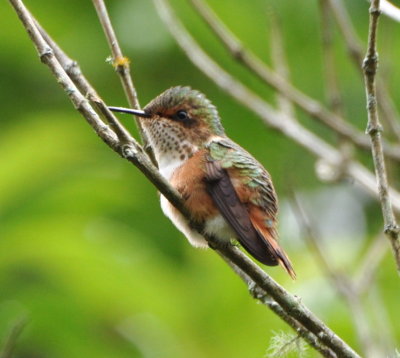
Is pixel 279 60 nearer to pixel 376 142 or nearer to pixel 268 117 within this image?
pixel 268 117

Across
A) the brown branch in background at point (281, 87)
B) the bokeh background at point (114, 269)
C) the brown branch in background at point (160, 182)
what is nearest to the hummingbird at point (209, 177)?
the brown branch in background at point (160, 182)

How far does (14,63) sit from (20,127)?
1.83 m

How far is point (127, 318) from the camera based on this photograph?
6.20 metres

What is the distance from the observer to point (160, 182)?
310cm

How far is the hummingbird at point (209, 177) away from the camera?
3.66 m

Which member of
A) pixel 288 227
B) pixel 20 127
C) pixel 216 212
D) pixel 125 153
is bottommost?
pixel 125 153

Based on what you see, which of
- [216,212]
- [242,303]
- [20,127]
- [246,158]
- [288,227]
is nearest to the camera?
[216,212]

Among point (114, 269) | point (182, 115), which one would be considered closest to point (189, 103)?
point (182, 115)

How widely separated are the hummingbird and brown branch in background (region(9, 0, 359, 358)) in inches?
15.1

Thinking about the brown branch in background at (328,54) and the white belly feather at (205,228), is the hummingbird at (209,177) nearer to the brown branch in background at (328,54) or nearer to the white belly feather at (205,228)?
the white belly feather at (205,228)

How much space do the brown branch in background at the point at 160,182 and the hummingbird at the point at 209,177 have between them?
0.38m

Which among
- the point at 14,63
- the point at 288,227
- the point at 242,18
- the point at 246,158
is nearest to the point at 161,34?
the point at 242,18

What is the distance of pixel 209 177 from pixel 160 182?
0.77 metres

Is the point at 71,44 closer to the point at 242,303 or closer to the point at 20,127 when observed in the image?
the point at 20,127
